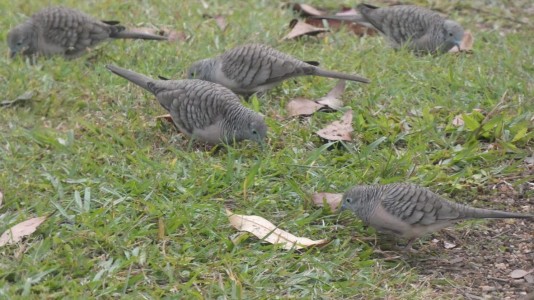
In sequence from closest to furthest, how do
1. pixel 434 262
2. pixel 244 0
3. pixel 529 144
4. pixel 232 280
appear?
1. pixel 232 280
2. pixel 434 262
3. pixel 529 144
4. pixel 244 0

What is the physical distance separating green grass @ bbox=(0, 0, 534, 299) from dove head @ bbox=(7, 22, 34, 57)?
0.24m

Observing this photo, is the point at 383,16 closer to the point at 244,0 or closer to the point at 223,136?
the point at 244,0

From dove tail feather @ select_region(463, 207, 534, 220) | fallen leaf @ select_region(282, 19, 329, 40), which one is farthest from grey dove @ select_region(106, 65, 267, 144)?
fallen leaf @ select_region(282, 19, 329, 40)

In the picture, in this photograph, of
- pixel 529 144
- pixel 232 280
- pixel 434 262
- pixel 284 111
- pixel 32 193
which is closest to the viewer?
pixel 232 280

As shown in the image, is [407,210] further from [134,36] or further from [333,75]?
[134,36]

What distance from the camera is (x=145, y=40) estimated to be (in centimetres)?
751

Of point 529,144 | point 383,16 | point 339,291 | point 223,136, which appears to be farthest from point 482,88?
point 339,291

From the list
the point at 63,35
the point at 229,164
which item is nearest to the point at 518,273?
the point at 229,164

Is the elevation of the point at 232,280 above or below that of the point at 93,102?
above

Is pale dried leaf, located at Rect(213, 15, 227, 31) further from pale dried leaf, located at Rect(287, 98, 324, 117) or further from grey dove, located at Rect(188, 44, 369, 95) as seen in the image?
pale dried leaf, located at Rect(287, 98, 324, 117)

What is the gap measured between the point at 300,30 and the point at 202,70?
1427 mm

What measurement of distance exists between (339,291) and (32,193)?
6.37ft

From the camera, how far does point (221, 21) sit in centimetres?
801

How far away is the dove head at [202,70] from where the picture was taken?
6.44 m
